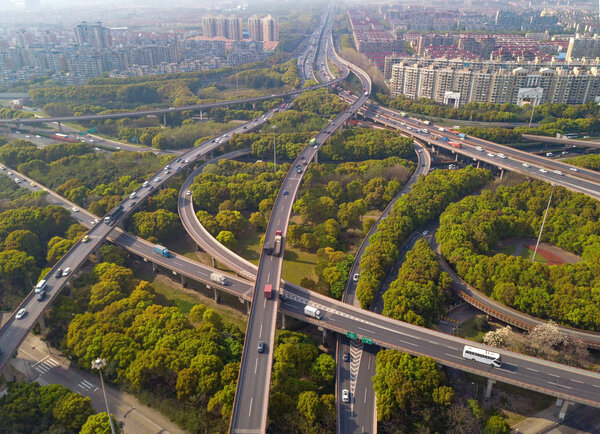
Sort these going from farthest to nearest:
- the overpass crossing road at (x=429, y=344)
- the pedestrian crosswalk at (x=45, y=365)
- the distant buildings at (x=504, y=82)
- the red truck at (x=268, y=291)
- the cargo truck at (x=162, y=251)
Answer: the distant buildings at (x=504, y=82) → the cargo truck at (x=162, y=251) → the red truck at (x=268, y=291) → the pedestrian crosswalk at (x=45, y=365) → the overpass crossing road at (x=429, y=344)

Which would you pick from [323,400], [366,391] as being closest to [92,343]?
[323,400]

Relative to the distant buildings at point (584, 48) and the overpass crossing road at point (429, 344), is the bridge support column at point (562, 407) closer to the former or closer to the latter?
the overpass crossing road at point (429, 344)

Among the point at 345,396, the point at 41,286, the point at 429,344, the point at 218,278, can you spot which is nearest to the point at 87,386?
the point at 41,286

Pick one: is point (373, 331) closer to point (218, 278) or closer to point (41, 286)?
point (218, 278)

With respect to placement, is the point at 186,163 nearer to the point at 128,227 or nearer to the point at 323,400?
the point at 128,227

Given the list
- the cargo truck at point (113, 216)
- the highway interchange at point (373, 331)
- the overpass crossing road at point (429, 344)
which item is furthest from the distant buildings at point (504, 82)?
the cargo truck at point (113, 216)
